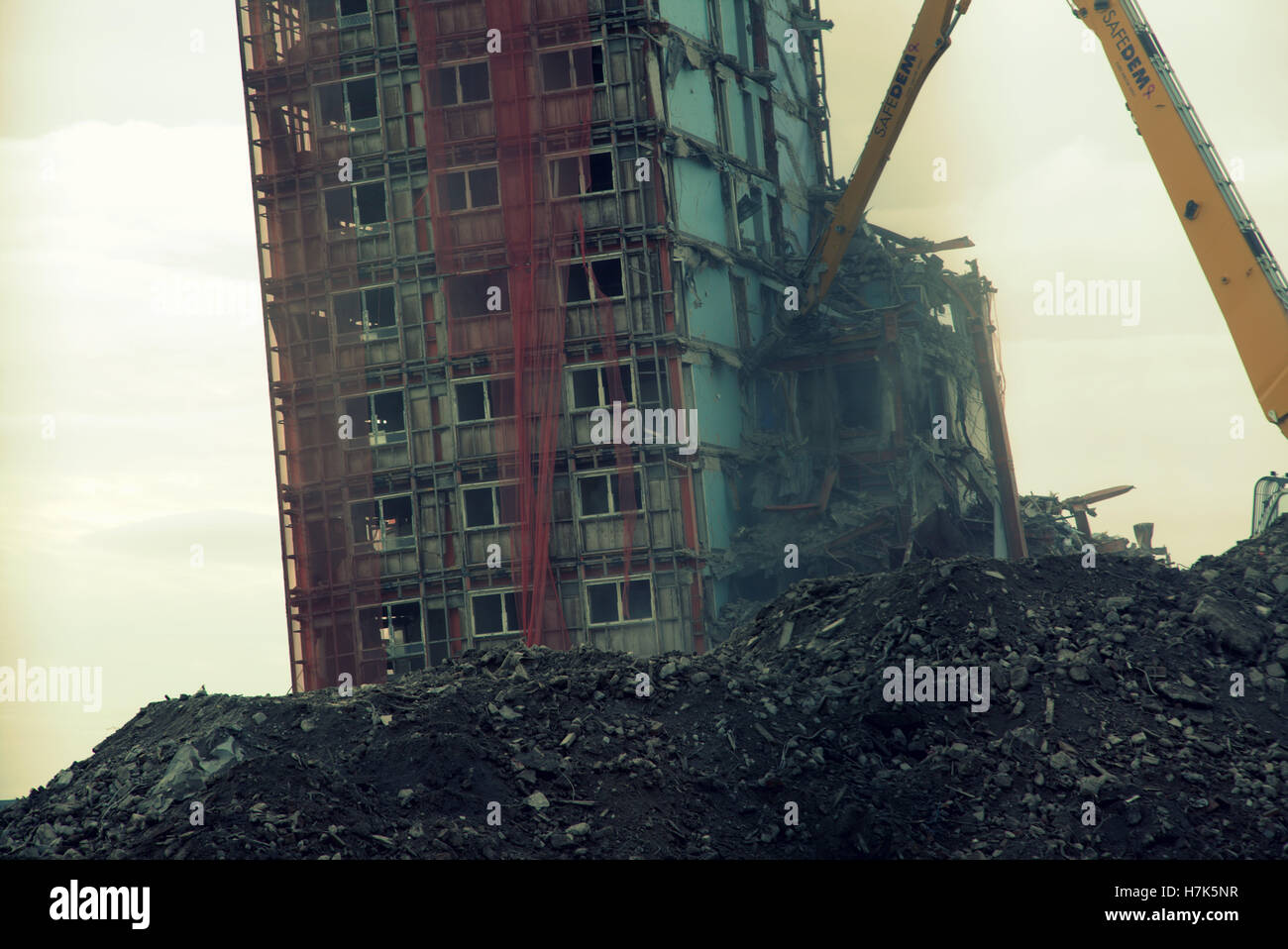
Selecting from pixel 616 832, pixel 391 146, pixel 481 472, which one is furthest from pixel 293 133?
pixel 616 832

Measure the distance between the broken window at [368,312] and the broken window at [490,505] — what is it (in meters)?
4.47

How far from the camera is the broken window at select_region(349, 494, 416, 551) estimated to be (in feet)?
109

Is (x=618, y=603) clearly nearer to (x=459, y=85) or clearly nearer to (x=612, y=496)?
(x=612, y=496)

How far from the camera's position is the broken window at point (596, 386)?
31.8m

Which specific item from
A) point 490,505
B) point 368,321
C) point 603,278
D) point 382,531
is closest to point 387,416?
point 368,321

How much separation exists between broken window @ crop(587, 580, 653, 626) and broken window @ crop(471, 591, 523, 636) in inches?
70.5

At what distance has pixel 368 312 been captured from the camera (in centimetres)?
3397

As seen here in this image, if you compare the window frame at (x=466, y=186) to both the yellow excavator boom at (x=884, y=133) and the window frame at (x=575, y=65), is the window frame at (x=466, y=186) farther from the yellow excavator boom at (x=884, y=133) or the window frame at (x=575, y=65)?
the yellow excavator boom at (x=884, y=133)

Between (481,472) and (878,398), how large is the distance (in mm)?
9953

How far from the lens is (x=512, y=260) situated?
3247cm

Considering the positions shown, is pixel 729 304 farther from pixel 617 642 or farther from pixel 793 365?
pixel 617 642

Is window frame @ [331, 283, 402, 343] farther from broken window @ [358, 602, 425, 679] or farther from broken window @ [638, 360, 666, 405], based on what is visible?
broken window @ [358, 602, 425, 679]

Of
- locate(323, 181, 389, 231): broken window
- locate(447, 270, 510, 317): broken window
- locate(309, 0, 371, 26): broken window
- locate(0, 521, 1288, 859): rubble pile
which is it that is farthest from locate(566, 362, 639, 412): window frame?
locate(0, 521, 1288, 859): rubble pile
